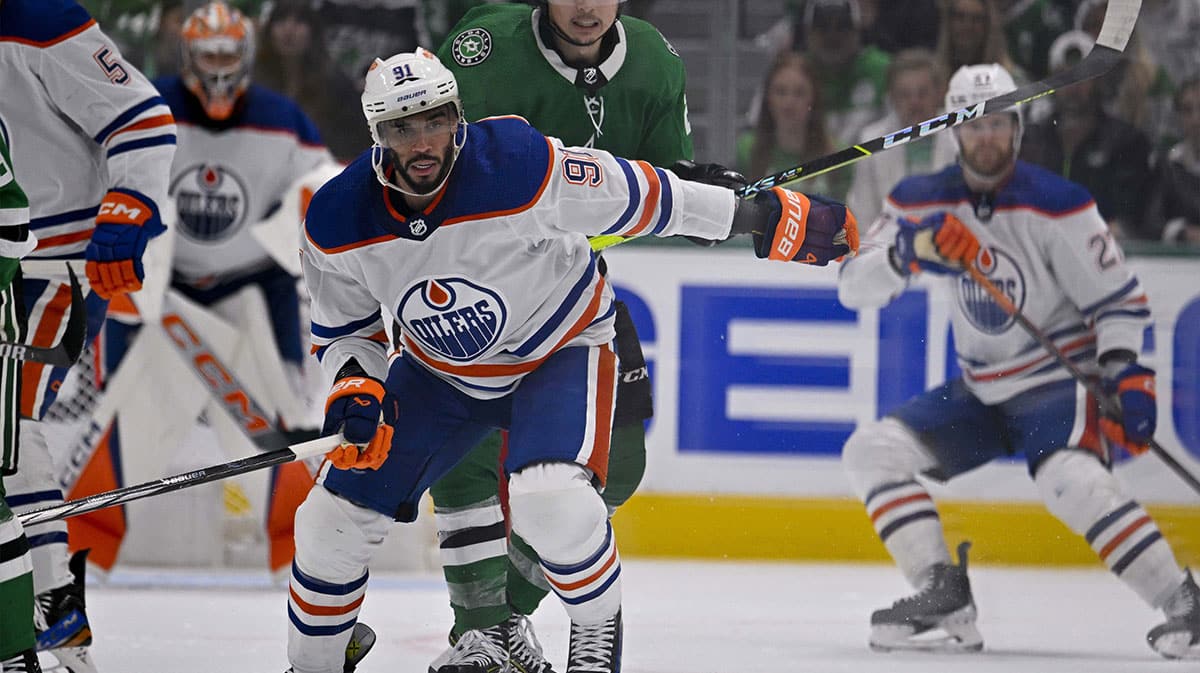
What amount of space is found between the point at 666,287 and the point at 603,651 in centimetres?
217

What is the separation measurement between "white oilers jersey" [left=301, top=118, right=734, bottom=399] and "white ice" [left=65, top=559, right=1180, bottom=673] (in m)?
0.69

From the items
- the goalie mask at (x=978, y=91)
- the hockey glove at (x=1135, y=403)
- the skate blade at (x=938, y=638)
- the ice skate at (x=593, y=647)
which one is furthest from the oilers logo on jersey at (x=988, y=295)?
the ice skate at (x=593, y=647)

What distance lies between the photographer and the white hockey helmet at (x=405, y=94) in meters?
2.66

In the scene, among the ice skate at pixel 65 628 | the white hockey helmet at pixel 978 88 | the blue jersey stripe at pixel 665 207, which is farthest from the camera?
the white hockey helmet at pixel 978 88

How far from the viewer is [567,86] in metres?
3.22

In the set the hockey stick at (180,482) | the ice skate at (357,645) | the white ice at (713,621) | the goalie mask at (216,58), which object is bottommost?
the white ice at (713,621)

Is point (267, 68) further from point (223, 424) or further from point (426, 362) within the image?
point (426, 362)

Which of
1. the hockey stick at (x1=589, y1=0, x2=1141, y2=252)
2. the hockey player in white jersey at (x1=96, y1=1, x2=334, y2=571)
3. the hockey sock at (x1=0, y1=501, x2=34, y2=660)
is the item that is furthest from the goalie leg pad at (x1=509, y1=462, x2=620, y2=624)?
the hockey player in white jersey at (x1=96, y1=1, x2=334, y2=571)

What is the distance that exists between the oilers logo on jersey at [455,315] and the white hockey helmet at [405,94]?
162 mm

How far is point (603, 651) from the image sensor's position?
2.81 meters

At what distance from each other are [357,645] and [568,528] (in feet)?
1.67

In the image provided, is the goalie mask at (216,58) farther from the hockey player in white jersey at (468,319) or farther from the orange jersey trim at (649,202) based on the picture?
the orange jersey trim at (649,202)

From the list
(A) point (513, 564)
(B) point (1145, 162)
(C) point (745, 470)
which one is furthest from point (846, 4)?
(A) point (513, 564)

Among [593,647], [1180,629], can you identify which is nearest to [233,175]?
[593,647]
